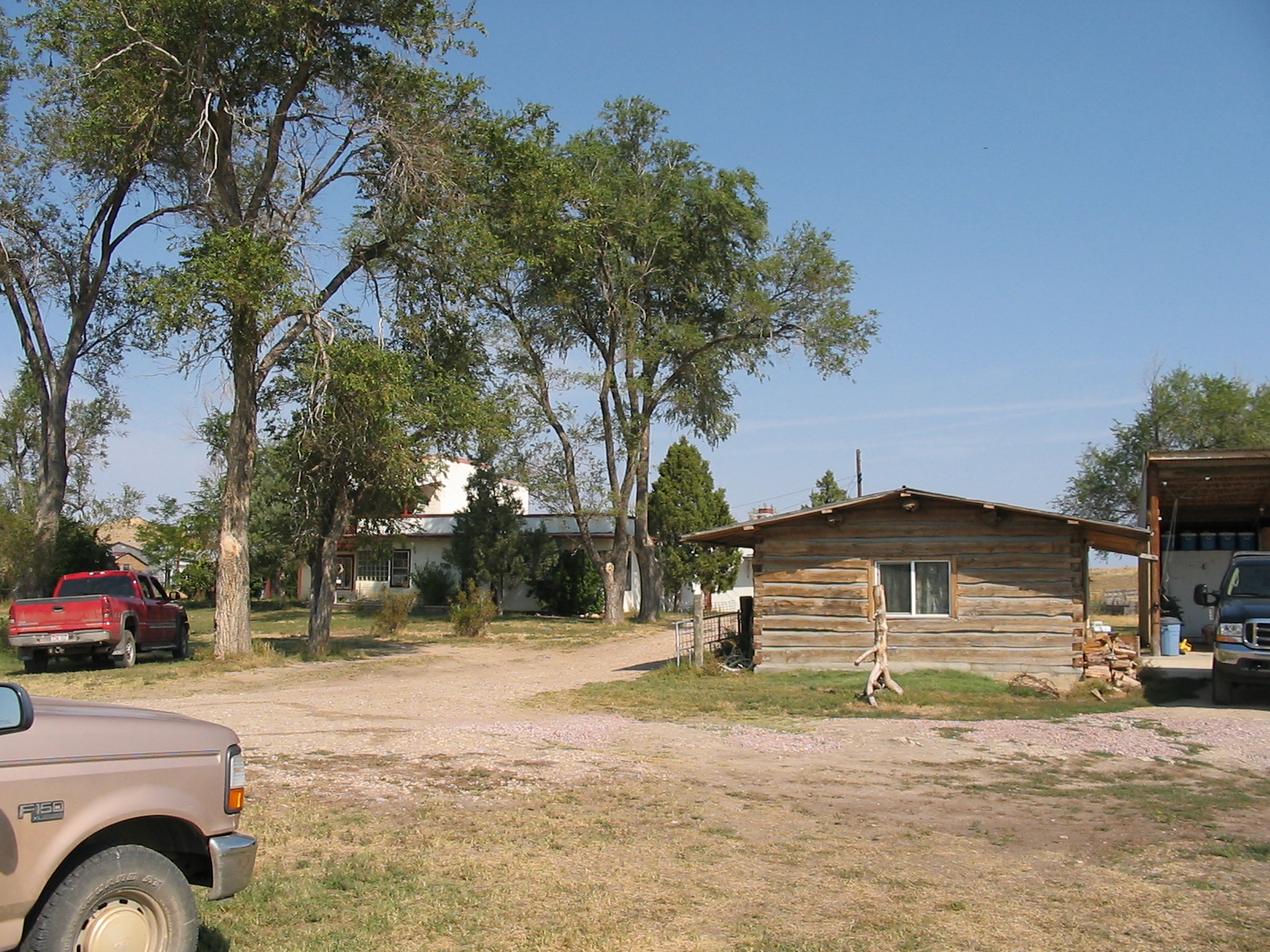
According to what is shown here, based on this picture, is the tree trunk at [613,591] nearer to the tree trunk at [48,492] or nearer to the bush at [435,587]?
the bush at [435,587]

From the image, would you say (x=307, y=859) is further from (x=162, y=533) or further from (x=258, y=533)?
(x=162, y=533)

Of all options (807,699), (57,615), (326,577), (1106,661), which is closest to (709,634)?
(807,699)

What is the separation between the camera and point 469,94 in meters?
25.4

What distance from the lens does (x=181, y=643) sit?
2583 centimetres

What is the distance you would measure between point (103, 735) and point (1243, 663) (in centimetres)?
1625

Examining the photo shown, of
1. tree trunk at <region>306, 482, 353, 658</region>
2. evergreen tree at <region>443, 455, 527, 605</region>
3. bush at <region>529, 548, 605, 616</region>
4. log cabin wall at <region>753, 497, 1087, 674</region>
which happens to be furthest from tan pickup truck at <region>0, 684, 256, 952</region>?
bush at <region>529, 548, 605, 616</region>

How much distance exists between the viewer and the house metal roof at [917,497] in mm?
19312

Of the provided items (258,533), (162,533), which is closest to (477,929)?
(258,533)

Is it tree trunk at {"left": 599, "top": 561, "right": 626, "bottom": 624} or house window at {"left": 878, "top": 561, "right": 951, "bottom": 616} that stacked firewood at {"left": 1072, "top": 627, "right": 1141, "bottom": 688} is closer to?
house window at {"left": 878, "top": 561, "right": 951, "bottom": 616}

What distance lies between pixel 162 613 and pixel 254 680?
495 cm

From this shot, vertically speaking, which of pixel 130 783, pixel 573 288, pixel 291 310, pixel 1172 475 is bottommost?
pixel 130 783

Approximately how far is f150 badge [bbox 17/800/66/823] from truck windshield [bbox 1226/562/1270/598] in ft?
58.1

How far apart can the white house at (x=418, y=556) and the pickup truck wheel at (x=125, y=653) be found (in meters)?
20.6

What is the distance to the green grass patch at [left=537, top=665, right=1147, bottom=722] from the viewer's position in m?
16.4
